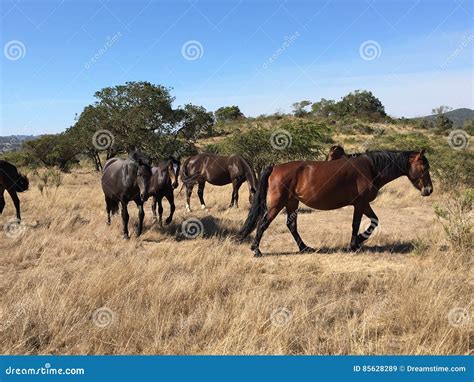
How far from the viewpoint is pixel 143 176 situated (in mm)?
8047

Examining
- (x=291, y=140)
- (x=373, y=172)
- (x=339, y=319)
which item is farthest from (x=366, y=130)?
(x=339, y=319)

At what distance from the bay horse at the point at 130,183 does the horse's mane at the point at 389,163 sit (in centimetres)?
447

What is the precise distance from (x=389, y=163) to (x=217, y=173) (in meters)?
6.81

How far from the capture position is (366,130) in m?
45.0

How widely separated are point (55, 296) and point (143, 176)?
156 inches

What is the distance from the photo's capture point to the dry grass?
3488 mm

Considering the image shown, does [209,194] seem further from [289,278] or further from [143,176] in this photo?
[289,278]

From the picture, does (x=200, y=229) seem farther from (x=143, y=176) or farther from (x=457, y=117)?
(x=457, y=117)

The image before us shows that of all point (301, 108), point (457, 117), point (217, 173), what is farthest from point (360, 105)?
point (217, 173)

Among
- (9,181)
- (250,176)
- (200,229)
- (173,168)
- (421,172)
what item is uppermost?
(173,168)

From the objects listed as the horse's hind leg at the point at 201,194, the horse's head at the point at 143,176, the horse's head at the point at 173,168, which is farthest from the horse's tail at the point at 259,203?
the horse's hind leg at the point at 201,194

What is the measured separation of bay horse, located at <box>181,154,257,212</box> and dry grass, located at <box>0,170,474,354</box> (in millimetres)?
4481

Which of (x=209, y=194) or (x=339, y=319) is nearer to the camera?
(x=339, y=319)

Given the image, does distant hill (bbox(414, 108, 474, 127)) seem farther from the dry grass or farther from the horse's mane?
the dry grass
